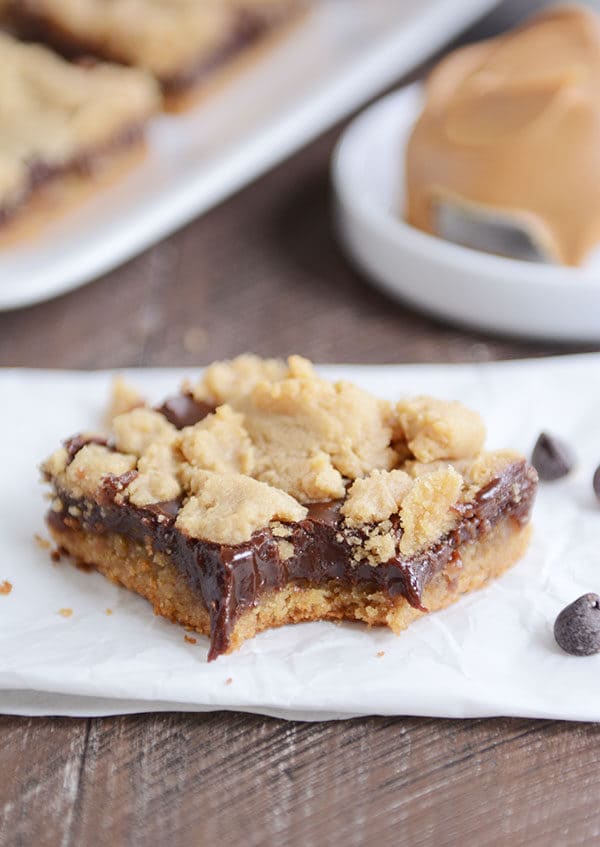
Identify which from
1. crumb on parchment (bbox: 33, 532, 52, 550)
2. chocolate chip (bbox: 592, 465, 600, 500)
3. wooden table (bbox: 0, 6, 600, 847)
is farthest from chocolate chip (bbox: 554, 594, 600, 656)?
crumb on parchment (bbox: 33, 532, 52, 550)

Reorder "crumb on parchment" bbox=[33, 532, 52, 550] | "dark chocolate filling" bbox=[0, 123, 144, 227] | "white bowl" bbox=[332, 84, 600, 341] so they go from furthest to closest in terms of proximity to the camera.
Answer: "dark chocolate filling" bbox=[0, 123, 144, 227]
"white bowl" bbox=[332, 84, 600, 341]
"crumb on parchment" bbox=[33, 532, 52, 550]

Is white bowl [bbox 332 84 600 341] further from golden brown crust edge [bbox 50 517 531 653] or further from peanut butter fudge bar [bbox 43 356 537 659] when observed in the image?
golden brown crust edge [bbox 50 517 531 653]

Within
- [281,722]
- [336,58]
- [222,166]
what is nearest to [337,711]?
[281,722]

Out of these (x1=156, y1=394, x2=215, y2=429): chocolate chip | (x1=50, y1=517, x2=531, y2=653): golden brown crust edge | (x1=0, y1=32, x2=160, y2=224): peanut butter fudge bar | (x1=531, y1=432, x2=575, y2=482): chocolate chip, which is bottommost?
(x1=0, y1=32, x2=160, y2=224): peanut butter fudge bar

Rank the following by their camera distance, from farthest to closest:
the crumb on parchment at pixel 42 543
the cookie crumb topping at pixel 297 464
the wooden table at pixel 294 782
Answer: the crumb on parchment at pixel 42 543 < the cookie crumb topping at pixel 297 464 < the wooden table at pixel 294 782

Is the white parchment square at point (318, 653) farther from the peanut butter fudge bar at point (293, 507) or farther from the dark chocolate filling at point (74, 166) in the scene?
the dark chocolate filling at point (74, 166)

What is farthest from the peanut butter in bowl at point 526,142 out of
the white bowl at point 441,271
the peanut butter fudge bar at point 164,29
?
the peanut butter fudge bar at point 164,29

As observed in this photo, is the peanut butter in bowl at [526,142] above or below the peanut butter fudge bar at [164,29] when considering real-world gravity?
above

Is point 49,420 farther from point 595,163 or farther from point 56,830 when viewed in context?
point 595,163
